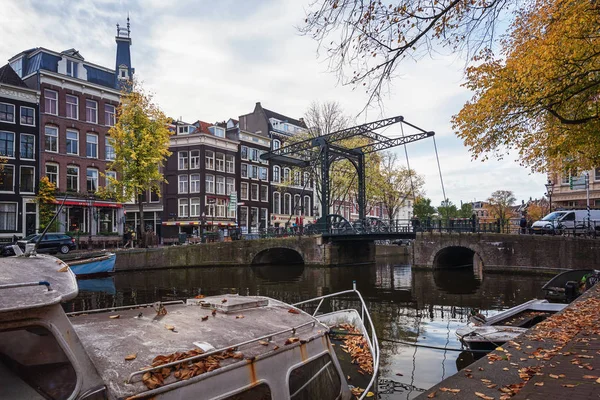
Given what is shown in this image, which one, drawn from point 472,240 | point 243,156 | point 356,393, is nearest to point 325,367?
point 356,393

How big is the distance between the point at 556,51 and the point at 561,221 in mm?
20947

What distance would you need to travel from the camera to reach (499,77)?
15305 millimetres

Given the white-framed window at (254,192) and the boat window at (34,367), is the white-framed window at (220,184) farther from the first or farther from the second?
the boat window at (34,367)

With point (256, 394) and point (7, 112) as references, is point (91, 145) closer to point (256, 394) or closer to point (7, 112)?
point (7, 112)

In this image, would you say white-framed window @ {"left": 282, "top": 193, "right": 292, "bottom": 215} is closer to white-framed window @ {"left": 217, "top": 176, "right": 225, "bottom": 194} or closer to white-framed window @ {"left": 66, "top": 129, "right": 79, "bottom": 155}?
white-framed window @ {"left": 217, "top": 176, "right": 225, "bottom": 194}

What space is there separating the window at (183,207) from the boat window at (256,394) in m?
42.4

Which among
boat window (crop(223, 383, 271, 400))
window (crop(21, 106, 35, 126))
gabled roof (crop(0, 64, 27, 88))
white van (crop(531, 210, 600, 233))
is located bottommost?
boat window (crop(223, 383, 271, 400))

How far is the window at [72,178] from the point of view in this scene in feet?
111

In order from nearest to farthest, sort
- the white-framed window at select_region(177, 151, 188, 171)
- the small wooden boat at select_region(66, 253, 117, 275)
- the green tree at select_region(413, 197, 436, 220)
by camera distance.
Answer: the small wooden boat at select_region(66, 253, 117, 275) → the white-framed window at select_region(177, 151, 188, 171) → the green tree at select_region(413, 197, 436, 220)

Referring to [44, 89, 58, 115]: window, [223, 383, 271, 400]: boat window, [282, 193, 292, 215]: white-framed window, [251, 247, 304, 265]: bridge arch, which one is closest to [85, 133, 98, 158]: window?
[44, 89, 58, 115]: window

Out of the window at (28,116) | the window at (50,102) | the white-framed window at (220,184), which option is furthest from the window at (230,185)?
the window at (28,116)

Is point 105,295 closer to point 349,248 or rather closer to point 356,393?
point 356,393

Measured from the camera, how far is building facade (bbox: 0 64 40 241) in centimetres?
3017

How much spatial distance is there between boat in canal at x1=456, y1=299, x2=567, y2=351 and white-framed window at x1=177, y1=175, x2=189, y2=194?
125 ft
